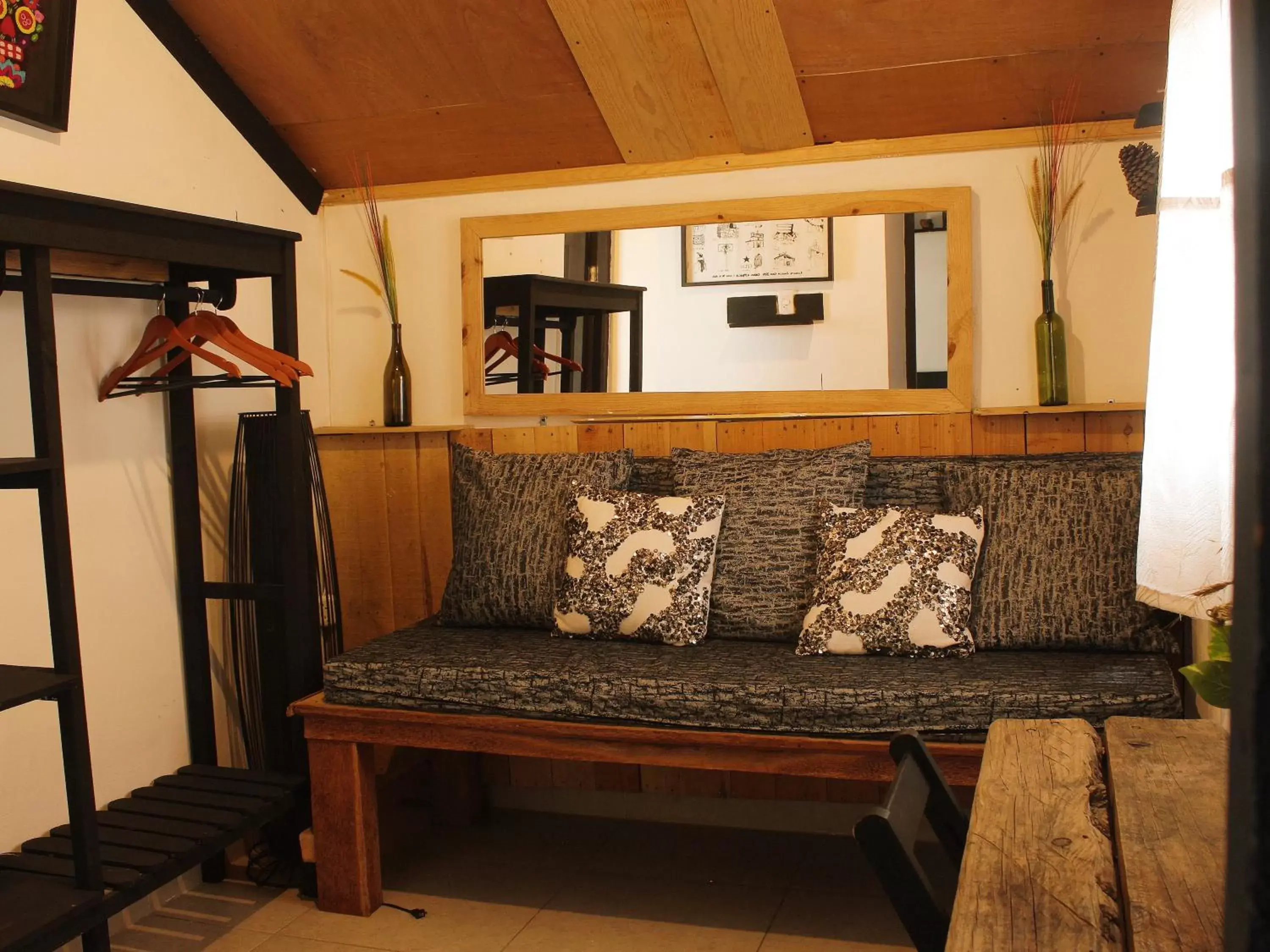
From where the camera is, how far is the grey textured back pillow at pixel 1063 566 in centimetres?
255

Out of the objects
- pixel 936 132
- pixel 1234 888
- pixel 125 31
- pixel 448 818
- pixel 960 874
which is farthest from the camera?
pixel 448 818

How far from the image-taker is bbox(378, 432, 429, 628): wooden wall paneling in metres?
3.53

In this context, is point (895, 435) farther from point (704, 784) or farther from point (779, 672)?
point (704, 784)

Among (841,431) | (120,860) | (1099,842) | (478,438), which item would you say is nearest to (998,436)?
(841,431)

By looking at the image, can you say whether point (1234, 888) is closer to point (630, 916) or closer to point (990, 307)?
point (630, 916)

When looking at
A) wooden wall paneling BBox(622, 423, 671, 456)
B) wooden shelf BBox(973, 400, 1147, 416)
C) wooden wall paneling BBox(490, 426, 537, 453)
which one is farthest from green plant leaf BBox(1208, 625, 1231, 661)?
wooden wall paneling BBox(490, 426, 537, 453)

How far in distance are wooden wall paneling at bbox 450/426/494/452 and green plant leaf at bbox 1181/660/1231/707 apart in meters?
2.69

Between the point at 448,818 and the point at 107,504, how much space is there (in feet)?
4.44

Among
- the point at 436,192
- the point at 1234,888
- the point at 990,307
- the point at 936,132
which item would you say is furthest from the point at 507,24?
the point at 1234,888

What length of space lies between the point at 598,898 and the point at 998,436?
5.28ft

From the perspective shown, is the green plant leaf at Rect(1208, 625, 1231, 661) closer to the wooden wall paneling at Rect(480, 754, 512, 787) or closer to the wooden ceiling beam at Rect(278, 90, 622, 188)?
the wooden ceiling beam at Rect(278, 90, 622, 188)

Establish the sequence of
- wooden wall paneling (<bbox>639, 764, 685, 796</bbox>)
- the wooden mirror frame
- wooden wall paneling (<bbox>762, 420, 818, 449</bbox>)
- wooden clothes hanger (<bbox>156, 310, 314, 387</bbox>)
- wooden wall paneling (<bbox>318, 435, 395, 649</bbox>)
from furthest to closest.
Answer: wooden wall paneling (<bbox>318, 435, 395, 649</bbox>) → wooden wall paneling (<bbox>639, 764, 685, 796</bbox>) → wooden wall paneling (<bbox>762, 420, 818, 449</bbox>) → the wooden mirror frame → wooden clothes hanger (<bbox>156, 310, 314, 387</bbox>)

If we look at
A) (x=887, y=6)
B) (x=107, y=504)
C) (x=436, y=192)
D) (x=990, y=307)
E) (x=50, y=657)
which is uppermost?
(x=887, y=6)

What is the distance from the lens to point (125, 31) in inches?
113
